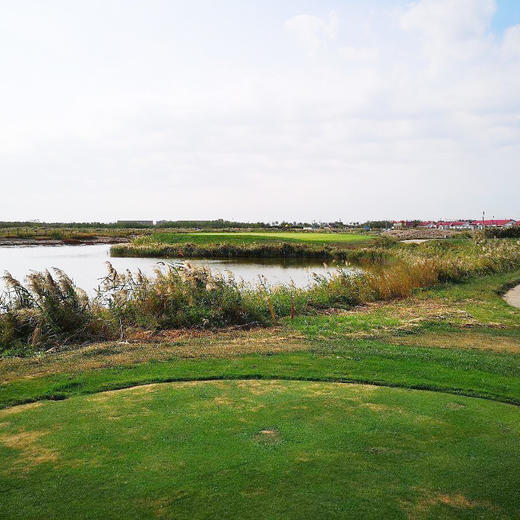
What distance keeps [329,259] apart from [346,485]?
123 ft

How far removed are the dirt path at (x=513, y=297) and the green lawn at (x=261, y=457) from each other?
1059 cm

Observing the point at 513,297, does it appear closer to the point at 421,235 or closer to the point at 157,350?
the point at 157,350

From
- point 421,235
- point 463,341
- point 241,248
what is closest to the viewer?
point 463,341

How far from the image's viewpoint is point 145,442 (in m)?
4.64

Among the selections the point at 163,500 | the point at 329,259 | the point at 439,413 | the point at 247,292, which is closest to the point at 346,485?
the point at 163,500

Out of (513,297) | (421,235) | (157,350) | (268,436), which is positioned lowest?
(513,297)

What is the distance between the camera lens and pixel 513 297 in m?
16.6

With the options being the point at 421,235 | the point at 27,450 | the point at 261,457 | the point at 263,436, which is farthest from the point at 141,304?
the point at 421,235

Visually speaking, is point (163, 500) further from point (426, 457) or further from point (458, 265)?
point (458, 265)

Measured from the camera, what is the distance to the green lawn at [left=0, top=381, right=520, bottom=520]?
3605 millimetres

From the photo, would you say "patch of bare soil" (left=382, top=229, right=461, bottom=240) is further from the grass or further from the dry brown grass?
the dry brown grass

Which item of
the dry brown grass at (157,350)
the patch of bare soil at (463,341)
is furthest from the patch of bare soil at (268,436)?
the patch of bare soil at (463,341)

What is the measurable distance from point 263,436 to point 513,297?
14597mm

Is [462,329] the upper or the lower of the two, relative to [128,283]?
lower
